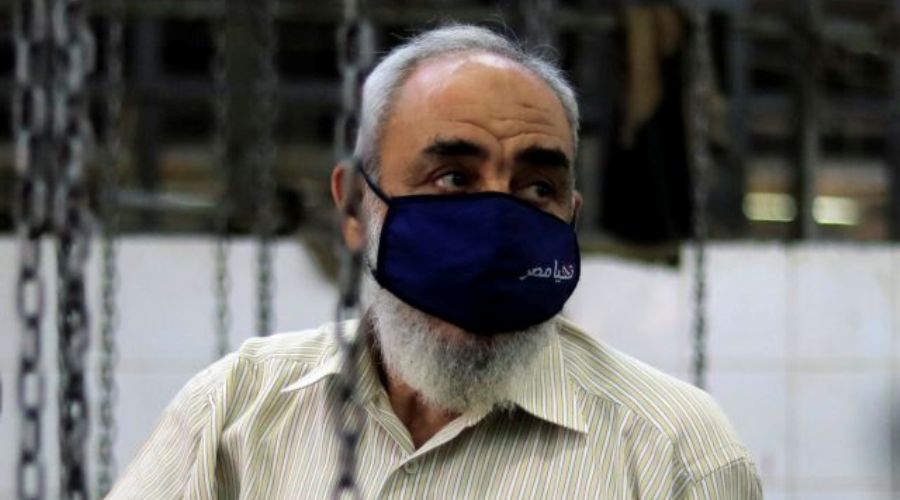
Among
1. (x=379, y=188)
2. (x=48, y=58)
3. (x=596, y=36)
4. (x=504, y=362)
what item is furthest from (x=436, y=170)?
(x=596, y=36)

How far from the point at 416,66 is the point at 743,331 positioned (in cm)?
414

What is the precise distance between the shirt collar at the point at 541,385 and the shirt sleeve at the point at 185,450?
9 centimetres

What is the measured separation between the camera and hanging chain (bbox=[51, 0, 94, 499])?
1.99 metres

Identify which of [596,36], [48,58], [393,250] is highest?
[596,36]

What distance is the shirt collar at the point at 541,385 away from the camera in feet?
5.91

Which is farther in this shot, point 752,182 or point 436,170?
point 752,182

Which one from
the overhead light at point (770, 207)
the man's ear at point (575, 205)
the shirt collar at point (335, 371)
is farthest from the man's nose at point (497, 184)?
the overhead light at point (770, 207)

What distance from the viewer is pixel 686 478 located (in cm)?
178

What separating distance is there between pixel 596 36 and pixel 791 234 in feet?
3.47

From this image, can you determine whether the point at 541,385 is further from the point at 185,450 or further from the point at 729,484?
the point at 185,450

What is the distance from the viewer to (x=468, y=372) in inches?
71.5

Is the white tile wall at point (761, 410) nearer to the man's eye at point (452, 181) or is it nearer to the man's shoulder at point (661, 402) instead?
the man's shoulder at point (661, 402)

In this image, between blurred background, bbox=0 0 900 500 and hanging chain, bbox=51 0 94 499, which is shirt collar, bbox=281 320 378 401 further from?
blurred background, bbox=0 0 900 500

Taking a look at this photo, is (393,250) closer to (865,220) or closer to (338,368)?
(338,368)
